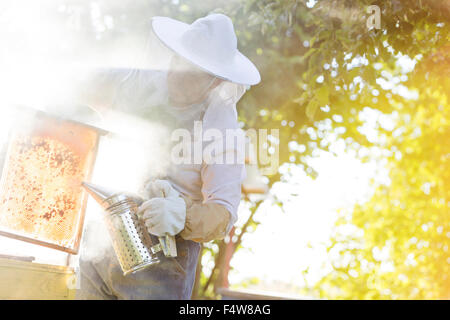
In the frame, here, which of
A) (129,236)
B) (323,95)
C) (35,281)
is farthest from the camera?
(323,95)

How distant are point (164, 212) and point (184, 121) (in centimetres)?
48

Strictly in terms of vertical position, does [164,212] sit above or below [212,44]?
below

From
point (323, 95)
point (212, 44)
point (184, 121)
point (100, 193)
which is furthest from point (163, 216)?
point (323, 95)

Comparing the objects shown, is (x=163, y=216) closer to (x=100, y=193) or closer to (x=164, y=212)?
(x=164, y=212)

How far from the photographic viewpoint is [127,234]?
1.74m

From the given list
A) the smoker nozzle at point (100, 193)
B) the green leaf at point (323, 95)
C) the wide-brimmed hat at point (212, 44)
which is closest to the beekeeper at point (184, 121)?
the wide-brimmed hat at point (212, 44)

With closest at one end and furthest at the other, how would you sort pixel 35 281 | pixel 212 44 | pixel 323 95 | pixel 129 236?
pixel 129 236
pixel 35 281
pixel 212 44
pixel 323 95

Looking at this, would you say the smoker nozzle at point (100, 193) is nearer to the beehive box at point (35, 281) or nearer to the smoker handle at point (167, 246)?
the smoker handle at point (167, 246)

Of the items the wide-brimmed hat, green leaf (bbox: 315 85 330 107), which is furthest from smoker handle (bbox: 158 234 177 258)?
green leaf (bbox: 315 85 330 107)

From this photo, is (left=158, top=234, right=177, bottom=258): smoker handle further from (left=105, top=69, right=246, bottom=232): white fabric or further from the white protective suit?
(left=105, top=69, right=246, bottom=232): white fabric

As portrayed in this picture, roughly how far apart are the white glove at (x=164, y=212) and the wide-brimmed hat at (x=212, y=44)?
1.80 ft

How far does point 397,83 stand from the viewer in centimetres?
512

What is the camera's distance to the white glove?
1.75 meters
